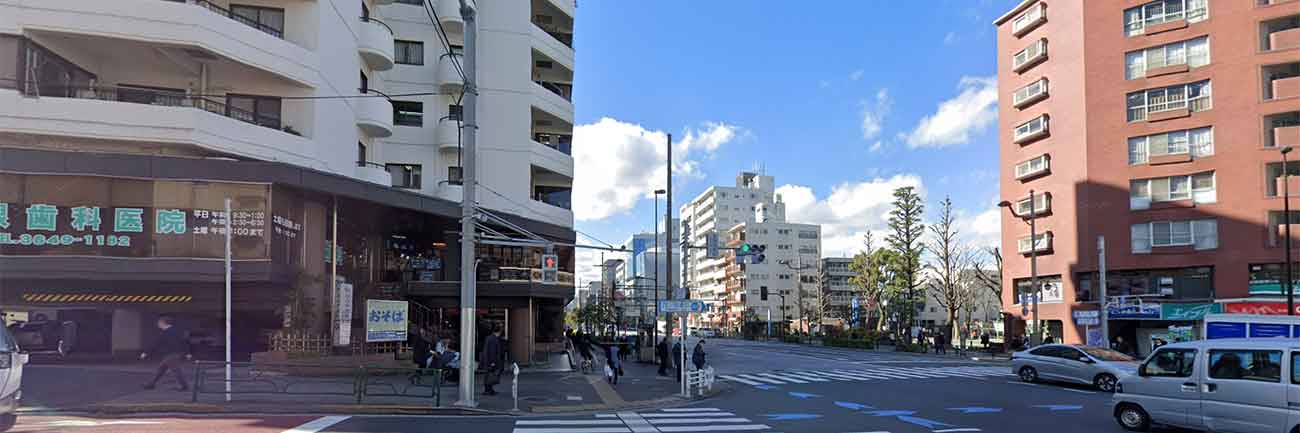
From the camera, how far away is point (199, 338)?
90.4 feet

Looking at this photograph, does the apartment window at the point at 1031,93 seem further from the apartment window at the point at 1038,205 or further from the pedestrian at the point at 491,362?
the pedestrian at the point at 491,362

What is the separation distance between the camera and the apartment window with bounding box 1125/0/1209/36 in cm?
4466

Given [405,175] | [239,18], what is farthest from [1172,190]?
[239,18]

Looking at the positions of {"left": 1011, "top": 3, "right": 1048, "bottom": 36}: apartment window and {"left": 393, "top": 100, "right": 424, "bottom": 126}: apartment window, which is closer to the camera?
{"left": 393, "top": 100, "right": 424, "bottom": 126}: apartment window

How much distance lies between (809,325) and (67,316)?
78.3 meters

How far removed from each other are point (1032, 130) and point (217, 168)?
44.8m

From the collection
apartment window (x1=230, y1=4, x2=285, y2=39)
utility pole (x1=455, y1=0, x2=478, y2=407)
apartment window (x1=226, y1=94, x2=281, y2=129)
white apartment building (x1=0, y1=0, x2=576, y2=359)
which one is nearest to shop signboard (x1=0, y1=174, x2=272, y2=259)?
white apartment building (x1=0, y1=0, x2=576, y2=359)

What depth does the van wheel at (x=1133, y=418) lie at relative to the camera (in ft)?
47.3

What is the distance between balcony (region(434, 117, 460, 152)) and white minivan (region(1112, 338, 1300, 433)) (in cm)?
2837

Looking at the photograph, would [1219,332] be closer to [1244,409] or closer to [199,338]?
[1244,409]

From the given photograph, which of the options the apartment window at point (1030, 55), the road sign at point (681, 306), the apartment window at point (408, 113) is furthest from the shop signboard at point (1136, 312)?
the apartment window at point (408, 113)

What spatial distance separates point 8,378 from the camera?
1102 centimetres

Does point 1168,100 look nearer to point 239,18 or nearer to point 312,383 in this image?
point 239,18

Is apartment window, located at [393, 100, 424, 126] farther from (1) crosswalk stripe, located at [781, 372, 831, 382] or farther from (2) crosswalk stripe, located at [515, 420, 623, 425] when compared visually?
(2) crosswalk stripe, located at [515, 420, 623, 425]
